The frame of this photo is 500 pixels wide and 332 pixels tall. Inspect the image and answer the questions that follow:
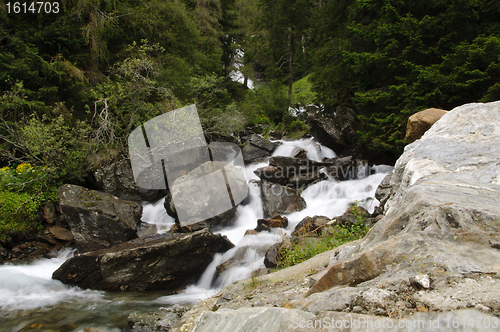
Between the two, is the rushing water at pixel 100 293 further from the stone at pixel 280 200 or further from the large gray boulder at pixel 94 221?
the large gray boulder at pixel 94 221

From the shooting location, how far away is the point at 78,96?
11.9 m

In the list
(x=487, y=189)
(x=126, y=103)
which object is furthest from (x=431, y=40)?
(x=126, y=103)

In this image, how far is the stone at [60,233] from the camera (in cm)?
883

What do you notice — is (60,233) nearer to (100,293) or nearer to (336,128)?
(100,293)

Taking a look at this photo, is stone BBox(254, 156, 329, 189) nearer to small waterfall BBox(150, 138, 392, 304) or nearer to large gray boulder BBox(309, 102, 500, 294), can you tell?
small waterfall BBox(150, 138, 392, 304)

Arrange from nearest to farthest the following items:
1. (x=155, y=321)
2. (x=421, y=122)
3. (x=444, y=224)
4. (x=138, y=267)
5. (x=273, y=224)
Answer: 1. (x=444, y=224)
2. (x=155, y=321)
3. (x=421, y=122)
4. (x=138, y=267)
5. (x=273, y=224)

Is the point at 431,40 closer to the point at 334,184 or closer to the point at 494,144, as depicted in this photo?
the point at 334,184

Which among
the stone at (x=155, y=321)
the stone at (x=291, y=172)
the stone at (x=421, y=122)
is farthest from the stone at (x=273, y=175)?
the stone at (x=155, y=321)

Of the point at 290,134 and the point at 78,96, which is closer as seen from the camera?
the point at 78,96

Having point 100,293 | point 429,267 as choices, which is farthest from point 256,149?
point 429,267

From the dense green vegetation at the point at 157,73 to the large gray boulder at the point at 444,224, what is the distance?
596 cm

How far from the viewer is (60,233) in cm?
891

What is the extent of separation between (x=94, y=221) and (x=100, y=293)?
250 centimetres

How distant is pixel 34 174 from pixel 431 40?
15281 mm
